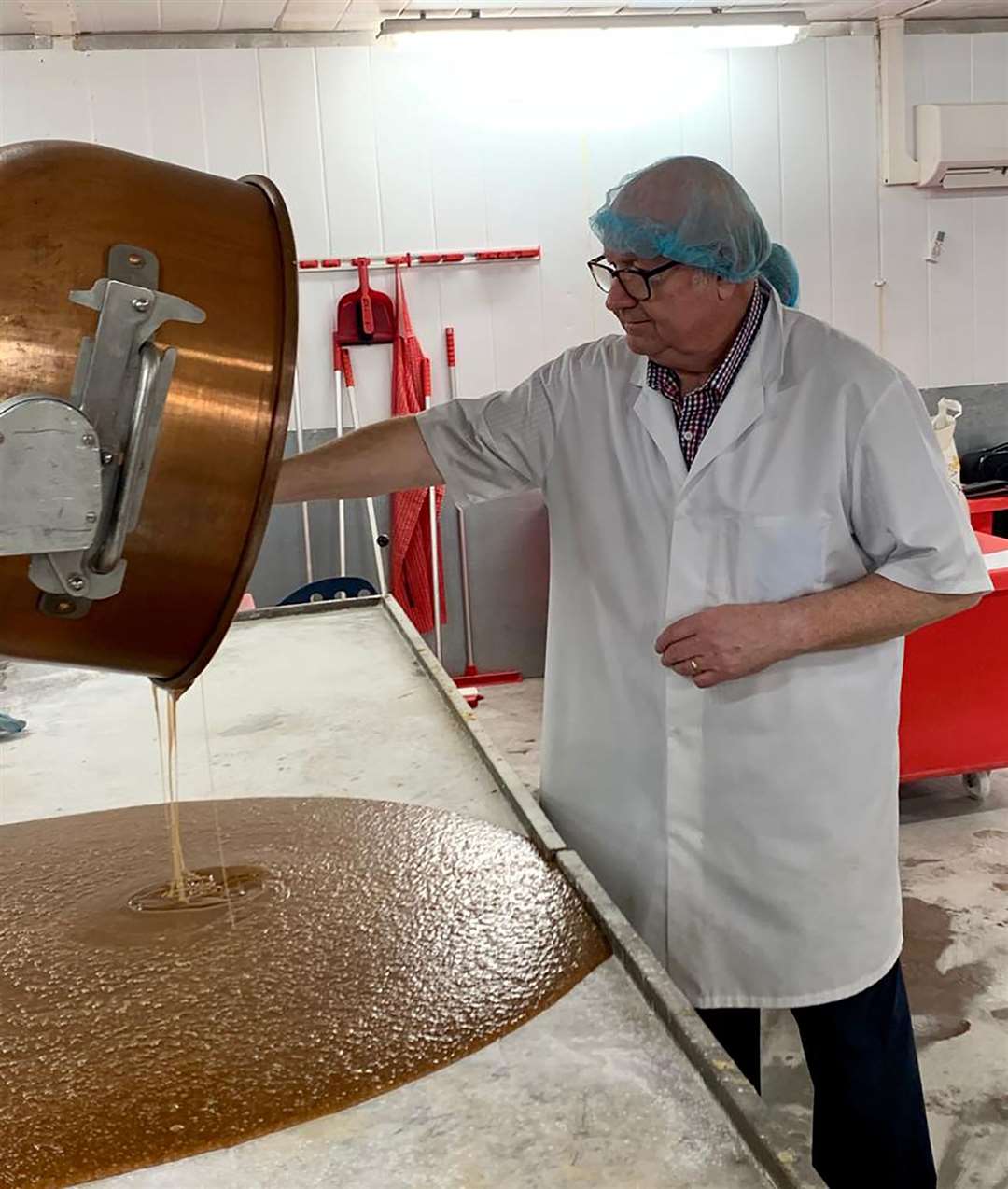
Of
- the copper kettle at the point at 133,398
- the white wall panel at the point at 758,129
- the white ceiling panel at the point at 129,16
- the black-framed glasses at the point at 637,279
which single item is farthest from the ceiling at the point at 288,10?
the copper kettle at the point at 133,398

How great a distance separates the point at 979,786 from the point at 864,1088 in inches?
83.3

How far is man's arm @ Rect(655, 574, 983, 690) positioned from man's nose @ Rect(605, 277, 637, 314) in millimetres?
422

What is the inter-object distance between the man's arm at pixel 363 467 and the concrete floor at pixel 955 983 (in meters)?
1.29

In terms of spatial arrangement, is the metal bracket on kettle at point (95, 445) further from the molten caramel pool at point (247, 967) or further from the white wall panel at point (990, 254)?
the white wall panel at point (990, 254)

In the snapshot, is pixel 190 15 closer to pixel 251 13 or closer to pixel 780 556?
pixel 251 13

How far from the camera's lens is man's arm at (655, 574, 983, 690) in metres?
1.57

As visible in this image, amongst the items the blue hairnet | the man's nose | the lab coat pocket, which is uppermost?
the blue hairnet

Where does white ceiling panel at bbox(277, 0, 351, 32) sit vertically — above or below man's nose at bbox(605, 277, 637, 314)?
above

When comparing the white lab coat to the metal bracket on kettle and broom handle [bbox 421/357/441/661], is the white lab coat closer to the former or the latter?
the metal bracket on kettle

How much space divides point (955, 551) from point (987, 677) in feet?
6.28

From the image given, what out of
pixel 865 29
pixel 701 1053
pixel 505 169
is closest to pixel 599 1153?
pixel 701 1053

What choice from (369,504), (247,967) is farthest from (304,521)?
(247,967)

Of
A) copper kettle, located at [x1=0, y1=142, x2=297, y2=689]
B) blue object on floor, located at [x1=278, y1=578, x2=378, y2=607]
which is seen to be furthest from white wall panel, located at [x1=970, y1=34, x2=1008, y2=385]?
copper kettle, located at [x1=0, y1=142, x2=297, y2=689]

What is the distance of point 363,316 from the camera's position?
4.61m
